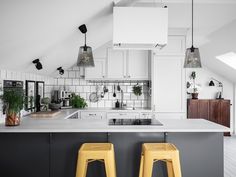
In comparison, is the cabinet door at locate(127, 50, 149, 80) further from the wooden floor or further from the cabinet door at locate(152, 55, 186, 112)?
the wooden floor

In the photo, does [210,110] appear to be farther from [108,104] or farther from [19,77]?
[19,77]

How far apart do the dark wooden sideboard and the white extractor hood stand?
12.5 feet

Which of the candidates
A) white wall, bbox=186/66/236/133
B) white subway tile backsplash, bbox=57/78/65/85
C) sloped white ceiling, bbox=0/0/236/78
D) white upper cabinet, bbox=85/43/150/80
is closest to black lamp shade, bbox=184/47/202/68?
sloped white ceiling, bbox=0/0/236/78

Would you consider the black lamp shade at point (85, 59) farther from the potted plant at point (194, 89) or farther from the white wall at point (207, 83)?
the white wall at point (207, 83)

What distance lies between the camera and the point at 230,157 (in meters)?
4.51

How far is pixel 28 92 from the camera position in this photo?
12.7ft

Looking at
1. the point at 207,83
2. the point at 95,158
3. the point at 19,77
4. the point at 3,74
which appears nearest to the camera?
the point at 95,158

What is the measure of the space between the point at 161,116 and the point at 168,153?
7.74 feet

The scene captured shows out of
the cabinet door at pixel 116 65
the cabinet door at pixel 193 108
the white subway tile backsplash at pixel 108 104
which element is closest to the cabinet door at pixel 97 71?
the cabinet door at pixel 116 65

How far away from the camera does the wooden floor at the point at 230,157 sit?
3.72 m

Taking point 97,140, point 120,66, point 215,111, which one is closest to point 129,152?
point 97,140

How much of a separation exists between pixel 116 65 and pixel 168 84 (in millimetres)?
1142

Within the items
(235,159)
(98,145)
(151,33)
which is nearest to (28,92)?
(98,145)

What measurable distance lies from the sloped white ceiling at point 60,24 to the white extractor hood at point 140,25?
0.98 ft
